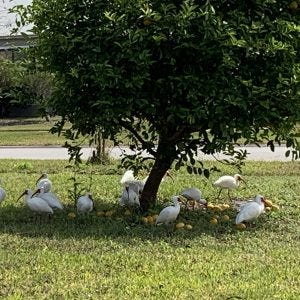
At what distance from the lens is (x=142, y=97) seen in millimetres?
7031

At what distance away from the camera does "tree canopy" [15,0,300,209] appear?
21.9ft

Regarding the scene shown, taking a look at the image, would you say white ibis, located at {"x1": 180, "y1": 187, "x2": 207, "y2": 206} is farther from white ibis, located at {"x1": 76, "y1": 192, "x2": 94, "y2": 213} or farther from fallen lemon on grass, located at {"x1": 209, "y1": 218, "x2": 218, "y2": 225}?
white ibis, located at {"x1": 76, "y1": 192, "x2": 94, "y2": 213}

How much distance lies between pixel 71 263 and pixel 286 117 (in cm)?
300

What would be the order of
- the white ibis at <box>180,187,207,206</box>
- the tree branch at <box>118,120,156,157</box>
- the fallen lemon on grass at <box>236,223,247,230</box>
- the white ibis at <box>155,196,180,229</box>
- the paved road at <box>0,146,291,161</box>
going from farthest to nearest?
the paved road at <box>0,146,291,161</box>, the white ibis at <box>180,187,207,206</box>, the tree branch at <box>118,120,156,157</box>, the fallen lemon on grass at <box>236,223,247,230</box>, the white ibis at <box>155,196,180,229</box>

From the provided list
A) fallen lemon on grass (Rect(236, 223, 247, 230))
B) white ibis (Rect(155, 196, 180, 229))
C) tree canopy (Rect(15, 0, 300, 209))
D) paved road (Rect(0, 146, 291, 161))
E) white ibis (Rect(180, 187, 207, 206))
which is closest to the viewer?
tree canopy (Rect(15, 0, 300, 209))

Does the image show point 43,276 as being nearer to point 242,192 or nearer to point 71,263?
point 71,263

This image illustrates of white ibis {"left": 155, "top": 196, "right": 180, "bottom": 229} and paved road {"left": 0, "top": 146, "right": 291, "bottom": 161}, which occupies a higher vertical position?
white ibis {"left": 155, "top": 196, "right": 180, "bottom": 229}

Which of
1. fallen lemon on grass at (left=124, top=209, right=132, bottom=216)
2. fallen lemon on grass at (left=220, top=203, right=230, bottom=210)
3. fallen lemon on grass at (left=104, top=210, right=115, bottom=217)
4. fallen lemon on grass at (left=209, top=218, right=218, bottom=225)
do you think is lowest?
fallen lemon on grass at (left=220, top=203, right=230, bottom=210)

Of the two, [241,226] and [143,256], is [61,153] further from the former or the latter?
[143,256]

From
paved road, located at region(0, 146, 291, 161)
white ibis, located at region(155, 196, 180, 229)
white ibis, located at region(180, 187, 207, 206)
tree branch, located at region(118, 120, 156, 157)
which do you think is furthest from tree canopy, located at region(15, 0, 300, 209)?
paved road, located at region(0, 146, 291, 161)

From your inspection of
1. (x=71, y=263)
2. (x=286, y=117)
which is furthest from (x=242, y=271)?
(x=286, y=117)

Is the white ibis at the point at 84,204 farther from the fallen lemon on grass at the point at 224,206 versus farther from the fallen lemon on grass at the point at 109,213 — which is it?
the fallen lemon on grass at the point at 224,206

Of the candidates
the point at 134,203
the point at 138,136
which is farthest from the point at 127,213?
the point at 138,136

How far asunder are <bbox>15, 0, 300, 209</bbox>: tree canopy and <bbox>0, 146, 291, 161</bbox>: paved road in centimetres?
891
